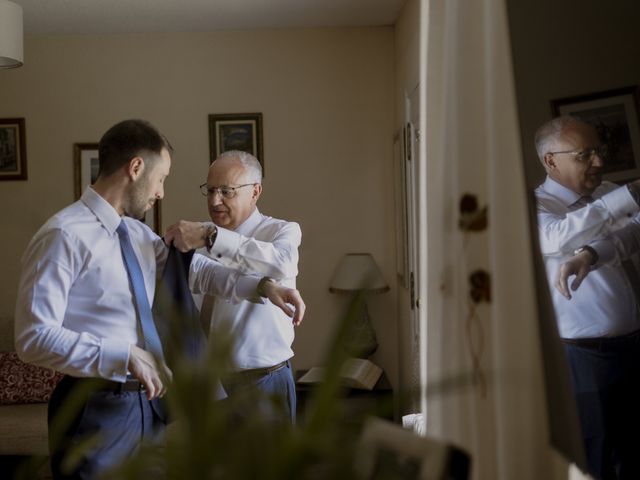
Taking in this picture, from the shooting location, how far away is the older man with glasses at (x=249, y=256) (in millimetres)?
2697

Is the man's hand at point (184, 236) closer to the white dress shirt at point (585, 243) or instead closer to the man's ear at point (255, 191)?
the man's ear at point (255, 191)

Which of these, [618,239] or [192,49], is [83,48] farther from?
[618,239]

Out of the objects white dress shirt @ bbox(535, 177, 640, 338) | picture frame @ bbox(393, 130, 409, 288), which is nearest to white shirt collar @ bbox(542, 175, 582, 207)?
white dress shirt @ bbox(535, 177, 640, 338)

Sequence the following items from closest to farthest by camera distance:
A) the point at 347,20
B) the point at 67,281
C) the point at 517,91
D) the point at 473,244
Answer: the point at 473,244 < the point at 517,91 < the point at 67,281 < the point at 347,20

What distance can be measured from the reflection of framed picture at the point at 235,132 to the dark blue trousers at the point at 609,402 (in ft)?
13.4

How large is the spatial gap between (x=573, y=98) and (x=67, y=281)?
4.28 feet

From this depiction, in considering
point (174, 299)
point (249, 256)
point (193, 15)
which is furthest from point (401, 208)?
point (174, 299)

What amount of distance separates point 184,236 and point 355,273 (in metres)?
2.82

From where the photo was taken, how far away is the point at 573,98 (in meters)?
1.66

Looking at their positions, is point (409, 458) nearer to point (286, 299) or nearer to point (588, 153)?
point (588, 153)

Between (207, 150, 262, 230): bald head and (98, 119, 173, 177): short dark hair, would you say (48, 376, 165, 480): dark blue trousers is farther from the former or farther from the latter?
(207, 150, 262, 230): bald head

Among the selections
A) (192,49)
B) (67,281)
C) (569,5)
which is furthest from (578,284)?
(192,49)

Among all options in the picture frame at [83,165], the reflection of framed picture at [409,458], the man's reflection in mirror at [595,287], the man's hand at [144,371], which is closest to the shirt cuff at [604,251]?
the man's reflection in mirror at [595,287]

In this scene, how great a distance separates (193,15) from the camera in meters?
5.05
